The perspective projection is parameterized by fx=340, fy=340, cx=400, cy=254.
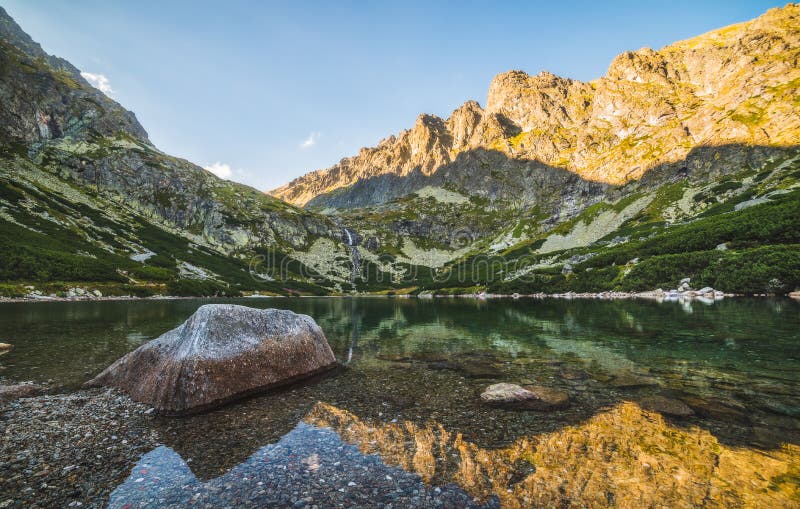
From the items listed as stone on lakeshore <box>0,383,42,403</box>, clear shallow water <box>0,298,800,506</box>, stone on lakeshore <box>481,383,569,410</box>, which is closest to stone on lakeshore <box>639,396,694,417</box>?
clear shallow water <box>0,298,800,506</box>

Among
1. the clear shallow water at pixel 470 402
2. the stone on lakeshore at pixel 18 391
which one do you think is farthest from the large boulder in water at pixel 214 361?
the stone on lakeshore at pixel 18 391

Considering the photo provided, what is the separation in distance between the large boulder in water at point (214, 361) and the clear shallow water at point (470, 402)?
Answer: 41.5 inches

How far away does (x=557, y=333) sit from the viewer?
32594 mm

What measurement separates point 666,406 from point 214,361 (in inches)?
689

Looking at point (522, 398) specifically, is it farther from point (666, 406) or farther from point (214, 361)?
point (214, 361)

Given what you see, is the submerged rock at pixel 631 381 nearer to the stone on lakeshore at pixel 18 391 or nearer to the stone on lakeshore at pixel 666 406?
the stone on lakeshore at pixel 666 406

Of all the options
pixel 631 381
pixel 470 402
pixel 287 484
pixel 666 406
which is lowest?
pixel 470 402

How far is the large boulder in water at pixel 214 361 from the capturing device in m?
13.1

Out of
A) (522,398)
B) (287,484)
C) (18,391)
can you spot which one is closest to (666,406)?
(522,398)

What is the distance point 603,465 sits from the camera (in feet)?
27.5

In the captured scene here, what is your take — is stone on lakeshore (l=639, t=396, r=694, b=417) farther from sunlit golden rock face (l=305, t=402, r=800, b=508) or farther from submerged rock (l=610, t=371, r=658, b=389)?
submerged rock (l=610, t=371, r=658, b=389)

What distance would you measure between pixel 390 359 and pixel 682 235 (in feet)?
367

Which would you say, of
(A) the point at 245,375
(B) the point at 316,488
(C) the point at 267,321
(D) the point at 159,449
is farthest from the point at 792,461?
(C) the point at 267,321

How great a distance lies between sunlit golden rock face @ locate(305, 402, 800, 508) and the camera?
23.2ft
